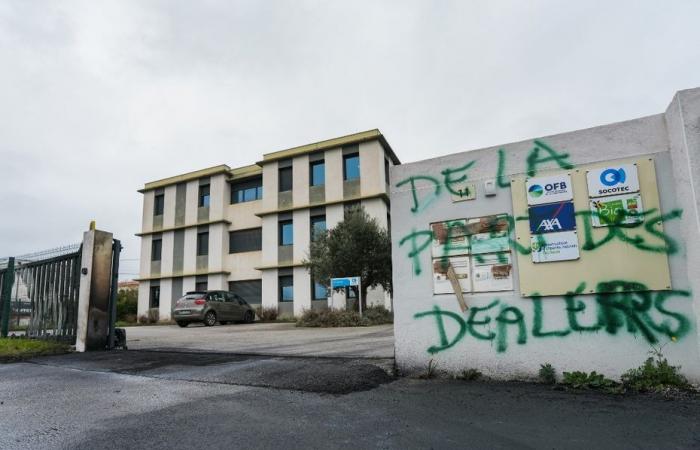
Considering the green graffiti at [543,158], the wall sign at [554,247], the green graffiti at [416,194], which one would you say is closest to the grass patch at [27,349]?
the green graffiti at [416,194]

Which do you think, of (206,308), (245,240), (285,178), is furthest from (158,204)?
(206,308)

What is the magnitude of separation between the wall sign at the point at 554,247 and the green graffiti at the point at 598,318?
1.17ft

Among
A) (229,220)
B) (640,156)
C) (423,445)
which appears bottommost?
(423,445)

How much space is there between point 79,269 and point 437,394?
8.42 meters

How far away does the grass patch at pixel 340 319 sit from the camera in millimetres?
17922

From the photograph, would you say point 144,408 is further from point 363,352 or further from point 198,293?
point 198,293

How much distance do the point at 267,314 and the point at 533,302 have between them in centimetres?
2181

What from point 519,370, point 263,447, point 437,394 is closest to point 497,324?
point 519,370

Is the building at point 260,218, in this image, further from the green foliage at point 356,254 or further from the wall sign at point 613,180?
Result: the wall sign at point 613,180

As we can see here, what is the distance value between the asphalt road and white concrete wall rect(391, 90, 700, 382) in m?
0.41

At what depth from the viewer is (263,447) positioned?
3023 millimetres

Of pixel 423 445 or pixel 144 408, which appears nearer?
pixel 423 445

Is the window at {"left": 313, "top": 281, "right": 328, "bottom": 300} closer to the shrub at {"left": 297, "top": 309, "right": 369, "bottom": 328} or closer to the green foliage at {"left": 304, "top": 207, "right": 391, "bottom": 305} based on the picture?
the green foliage at {"left": 304, "top": 207, "right": 391, "bottom": 305}

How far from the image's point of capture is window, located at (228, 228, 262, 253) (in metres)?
28.9
